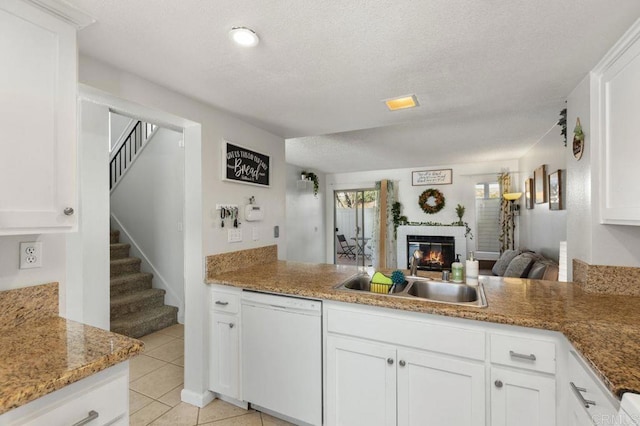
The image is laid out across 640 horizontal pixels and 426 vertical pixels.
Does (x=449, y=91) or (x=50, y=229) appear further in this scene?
(x=449, y=91)

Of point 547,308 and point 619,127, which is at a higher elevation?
point 619,127

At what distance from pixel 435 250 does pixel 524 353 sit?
478 centimetres

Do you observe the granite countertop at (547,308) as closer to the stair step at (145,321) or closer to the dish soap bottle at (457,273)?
the dish soap bottle at (457,273)

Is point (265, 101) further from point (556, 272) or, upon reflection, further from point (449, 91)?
point (556, 272)

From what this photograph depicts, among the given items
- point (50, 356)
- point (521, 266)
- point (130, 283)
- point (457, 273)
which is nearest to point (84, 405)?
point (50, 356)

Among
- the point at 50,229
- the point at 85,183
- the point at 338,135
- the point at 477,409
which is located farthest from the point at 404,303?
the point at 85,183

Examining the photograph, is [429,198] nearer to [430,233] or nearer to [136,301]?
[430,233]

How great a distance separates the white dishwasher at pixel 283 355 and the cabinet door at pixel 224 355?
72 millimetres

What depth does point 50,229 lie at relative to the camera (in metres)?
1.15

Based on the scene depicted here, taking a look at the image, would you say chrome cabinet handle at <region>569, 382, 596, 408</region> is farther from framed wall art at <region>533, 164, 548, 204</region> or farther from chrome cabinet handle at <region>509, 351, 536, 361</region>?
framed wall art at <region>533, 164, 548, 204</region>

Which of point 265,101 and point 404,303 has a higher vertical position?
point 265,101

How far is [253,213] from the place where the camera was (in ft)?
8.65

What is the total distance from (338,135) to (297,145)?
28.5 inches

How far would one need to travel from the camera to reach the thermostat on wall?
260 cm
